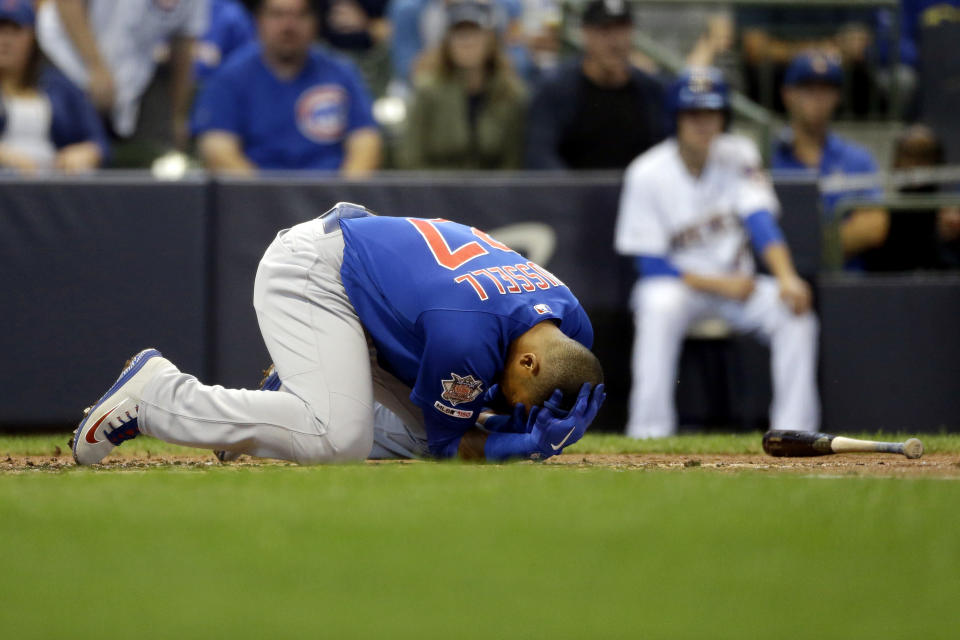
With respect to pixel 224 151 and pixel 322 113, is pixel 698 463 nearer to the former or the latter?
pixel 322 113

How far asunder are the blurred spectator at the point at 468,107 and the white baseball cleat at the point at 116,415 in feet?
15.1

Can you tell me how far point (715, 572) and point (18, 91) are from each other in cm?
696

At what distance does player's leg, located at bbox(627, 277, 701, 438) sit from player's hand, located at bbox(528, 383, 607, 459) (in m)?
3.50

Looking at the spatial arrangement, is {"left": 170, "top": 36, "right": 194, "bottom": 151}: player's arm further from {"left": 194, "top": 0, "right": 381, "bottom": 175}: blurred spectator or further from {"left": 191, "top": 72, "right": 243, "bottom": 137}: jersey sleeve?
{"left": 191, "top": 72, "right": 243, "bottom": 137}: jersey sleeve

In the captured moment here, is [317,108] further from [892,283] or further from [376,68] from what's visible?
[892,283]

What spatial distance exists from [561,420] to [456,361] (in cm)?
42

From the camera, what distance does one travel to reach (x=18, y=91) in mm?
8867

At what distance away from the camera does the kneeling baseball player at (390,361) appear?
15.5 feet

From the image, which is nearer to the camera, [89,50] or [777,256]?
[777,256]

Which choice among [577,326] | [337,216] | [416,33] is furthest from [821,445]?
[416,33]

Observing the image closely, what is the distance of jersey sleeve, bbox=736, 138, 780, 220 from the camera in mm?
8625

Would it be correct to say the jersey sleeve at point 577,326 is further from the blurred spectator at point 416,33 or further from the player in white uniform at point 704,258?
the blurred spectator at point 416,33

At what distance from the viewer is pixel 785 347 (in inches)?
335

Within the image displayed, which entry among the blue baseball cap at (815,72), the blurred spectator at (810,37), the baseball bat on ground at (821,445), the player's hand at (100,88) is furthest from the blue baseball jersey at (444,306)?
the blurred spectator at (810,37)
